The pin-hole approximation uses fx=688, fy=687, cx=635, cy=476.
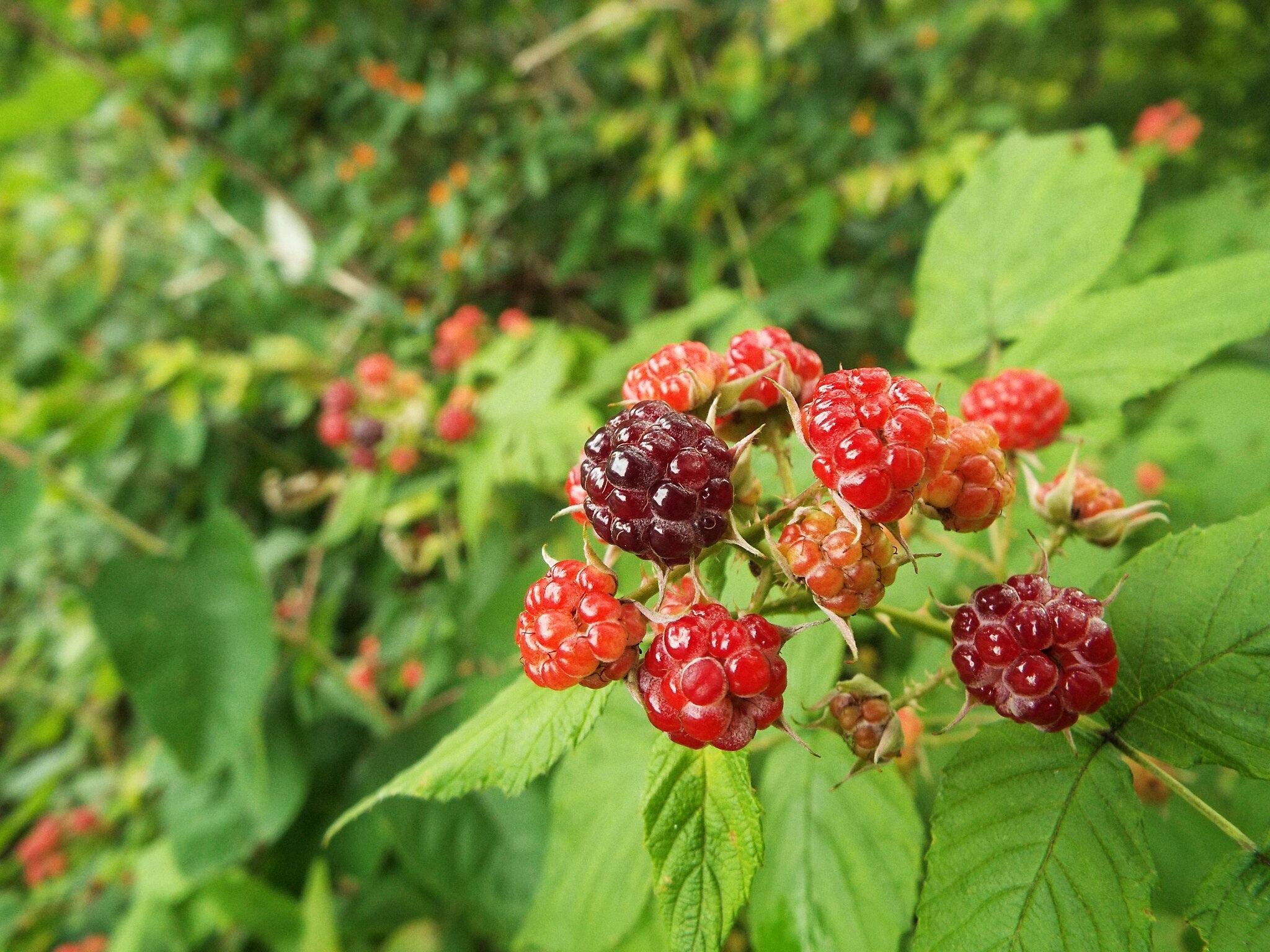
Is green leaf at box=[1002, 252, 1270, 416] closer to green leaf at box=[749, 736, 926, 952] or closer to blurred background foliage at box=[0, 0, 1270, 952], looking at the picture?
blurred background foliage at box=[0, 0, 1270, 952]

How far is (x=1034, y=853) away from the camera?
60cm

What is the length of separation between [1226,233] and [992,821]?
9.50 ft

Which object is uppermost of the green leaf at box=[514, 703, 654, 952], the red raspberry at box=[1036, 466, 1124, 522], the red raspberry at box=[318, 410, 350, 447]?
the red raspberry at box=[1036, 466, 1124, 522]

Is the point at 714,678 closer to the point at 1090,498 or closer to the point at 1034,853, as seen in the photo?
the point at 1034,853

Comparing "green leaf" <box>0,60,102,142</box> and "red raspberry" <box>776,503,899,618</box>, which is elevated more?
"green leaf" <box>0,60,102,142</box>

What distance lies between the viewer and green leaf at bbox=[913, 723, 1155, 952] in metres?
0.57

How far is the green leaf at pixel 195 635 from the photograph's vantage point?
1.55 m

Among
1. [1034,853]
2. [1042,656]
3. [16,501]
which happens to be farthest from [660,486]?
[16,501]

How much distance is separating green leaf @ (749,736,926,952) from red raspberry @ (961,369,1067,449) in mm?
444

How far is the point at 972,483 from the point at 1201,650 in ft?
0.80

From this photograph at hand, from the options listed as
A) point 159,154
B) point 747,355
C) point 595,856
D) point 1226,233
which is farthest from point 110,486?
point 1226,233

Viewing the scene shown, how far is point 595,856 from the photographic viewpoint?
100cm

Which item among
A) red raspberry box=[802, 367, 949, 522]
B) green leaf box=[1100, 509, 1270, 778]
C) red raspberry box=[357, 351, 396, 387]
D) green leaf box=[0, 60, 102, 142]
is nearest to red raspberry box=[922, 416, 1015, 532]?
red raspberry box=[802, 367, 949, 522]

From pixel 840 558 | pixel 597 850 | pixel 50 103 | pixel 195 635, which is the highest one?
pixel 50 103
